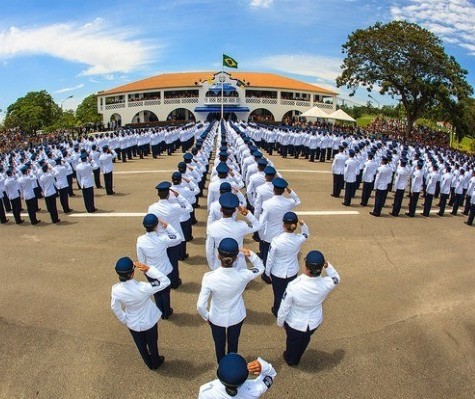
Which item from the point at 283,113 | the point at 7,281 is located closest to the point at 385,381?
the point at 7,281

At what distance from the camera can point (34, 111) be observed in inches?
1950

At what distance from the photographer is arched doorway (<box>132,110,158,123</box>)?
178 ft

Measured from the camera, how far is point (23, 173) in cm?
986

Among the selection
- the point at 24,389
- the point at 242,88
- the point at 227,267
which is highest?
the point at 242,88

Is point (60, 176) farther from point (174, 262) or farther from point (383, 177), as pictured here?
point (383, 177)

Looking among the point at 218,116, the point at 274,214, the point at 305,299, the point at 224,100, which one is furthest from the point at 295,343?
the point at 218,116

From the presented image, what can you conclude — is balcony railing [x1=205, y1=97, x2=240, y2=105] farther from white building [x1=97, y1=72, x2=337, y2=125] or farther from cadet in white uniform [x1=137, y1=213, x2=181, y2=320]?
cadet in white uniform [x1=137, y1=213, x2=181, y2=320]

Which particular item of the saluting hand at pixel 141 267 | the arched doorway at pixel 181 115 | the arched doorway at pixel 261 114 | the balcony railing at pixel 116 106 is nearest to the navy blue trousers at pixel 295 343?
the saluting hand at pixel 141 267

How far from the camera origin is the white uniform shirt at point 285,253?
483 cm

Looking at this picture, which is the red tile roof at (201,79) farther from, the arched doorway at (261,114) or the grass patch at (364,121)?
the grass patch at (364,121)

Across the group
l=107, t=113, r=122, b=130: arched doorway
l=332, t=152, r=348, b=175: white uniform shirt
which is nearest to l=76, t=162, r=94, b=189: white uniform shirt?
l=332, t=152, r=348, b=175: white uniform shirt

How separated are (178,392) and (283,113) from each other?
160ft

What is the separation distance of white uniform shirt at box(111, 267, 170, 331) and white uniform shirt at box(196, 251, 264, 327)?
509 millimetres

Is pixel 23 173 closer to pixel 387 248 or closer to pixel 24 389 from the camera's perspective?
pixel 24 389
